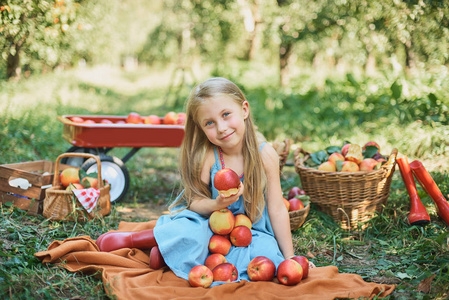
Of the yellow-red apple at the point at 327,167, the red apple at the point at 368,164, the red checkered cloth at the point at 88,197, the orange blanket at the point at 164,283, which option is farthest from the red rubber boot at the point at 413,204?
the red checkered cloth at the point at 88,197

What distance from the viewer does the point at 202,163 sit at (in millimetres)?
2912

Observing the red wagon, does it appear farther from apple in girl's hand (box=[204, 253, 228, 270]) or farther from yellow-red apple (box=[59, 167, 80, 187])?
apple in girl's hand (box=[204, 253, 228, 270])

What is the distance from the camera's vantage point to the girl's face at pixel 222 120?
2.65m

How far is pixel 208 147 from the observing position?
2.96 meters

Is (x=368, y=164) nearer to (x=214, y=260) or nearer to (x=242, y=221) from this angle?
(x=242, y=221)

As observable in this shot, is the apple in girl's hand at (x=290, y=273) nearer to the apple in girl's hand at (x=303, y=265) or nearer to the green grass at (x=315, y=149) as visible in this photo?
the apple in girl's hand at (x=303, y=265)

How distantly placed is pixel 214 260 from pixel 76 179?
161 centimetres

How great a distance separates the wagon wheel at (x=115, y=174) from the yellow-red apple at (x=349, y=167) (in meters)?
2.14

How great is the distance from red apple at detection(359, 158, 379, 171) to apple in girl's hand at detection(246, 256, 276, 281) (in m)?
1.34

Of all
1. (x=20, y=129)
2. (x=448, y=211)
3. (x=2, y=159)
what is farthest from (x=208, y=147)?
(x=20, y=129)

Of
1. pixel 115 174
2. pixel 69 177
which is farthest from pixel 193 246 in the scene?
pixel 115 174

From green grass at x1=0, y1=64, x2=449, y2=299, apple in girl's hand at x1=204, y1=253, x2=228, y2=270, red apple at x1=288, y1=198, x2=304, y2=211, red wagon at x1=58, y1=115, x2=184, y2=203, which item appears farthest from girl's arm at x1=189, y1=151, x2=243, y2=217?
red wagon at x1=58, y1=115, x2=184, y2=203

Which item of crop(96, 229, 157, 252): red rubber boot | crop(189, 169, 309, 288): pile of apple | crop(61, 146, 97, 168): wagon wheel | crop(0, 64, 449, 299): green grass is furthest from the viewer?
crop(61, 146, 97, 168): wagon wheel

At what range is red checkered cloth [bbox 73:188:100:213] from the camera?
3359 mm
